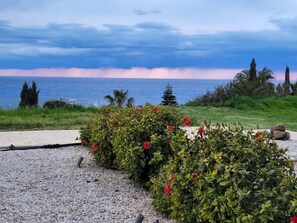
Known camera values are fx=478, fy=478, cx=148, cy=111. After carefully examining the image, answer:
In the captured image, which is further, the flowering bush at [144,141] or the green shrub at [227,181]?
the flowering bush at [144,141]

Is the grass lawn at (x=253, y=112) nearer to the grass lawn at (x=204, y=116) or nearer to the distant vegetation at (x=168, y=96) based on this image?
the grass lawn at (x=204, y=116)

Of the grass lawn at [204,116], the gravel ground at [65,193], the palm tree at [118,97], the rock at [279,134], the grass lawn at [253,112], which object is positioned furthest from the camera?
the palm tree at [118,97]

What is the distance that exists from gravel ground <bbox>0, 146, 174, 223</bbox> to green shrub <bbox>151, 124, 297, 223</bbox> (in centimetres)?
42

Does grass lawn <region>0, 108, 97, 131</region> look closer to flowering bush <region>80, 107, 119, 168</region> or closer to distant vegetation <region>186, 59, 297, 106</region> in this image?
flowering bush <region>80, 107, 119, 168</region>

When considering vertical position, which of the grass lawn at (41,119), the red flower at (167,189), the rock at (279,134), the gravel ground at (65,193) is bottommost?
the gravel ground at (65,193)

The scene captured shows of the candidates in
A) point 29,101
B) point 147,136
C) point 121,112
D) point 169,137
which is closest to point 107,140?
point 121,112

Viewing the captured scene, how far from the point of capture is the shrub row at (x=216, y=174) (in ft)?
9.71

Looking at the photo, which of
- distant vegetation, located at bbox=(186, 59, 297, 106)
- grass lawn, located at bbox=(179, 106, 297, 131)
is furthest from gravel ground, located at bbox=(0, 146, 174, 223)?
distant vegetation, located at bbox=(186, 59, 297, 106)

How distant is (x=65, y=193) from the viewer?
15.3 ft

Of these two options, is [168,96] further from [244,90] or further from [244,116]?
[244,116]

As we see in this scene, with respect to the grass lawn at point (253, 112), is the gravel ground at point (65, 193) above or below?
below

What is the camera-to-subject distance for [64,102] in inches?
568

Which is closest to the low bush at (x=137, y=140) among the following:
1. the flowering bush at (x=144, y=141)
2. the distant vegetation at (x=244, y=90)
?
the flowering bush at (x=144, y=141)

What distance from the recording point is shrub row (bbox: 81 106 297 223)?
2.96 metres
